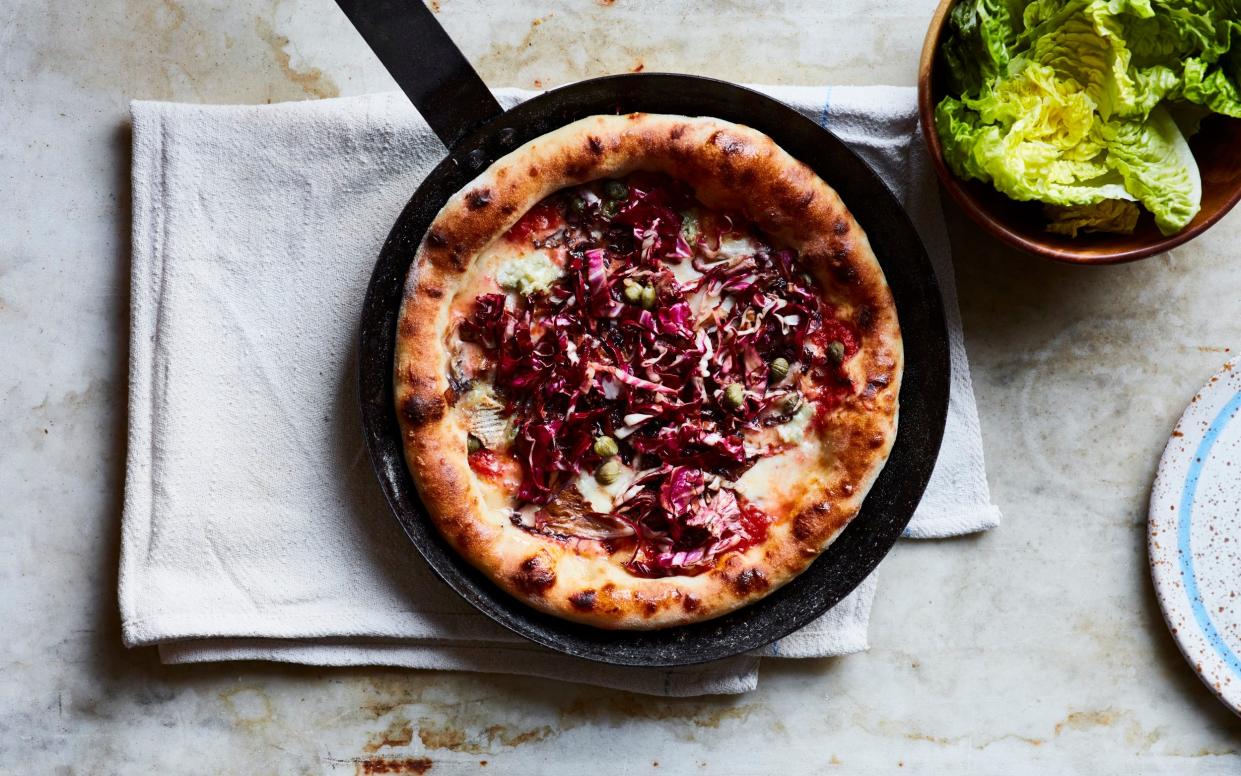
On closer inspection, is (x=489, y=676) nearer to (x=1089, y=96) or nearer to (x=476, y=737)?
(x=476, y=737)

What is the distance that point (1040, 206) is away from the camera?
403 centimetres

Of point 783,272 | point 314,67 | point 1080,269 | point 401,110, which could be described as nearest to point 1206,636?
point 1080,269

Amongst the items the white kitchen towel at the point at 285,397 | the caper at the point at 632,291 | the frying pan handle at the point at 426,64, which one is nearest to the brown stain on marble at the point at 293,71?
the white kitchen towel at the point at 285,397

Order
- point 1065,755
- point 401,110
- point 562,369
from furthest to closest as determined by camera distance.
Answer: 1. point 1065,755
2. point 401,110
3. point 562,369

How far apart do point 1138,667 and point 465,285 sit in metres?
3.43

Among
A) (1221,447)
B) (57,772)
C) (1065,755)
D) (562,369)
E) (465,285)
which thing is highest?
(465,285)

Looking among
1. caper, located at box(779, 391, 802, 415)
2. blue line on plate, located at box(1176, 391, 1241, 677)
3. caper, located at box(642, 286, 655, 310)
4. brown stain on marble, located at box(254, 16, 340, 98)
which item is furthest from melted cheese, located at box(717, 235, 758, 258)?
blue line on plate, located at box(1176, 391, 1241, 677)

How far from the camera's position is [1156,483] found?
14.2 ft

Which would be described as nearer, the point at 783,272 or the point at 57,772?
the point at 783,272

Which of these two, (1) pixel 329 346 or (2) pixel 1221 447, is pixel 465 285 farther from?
(2) pixel 1221 447

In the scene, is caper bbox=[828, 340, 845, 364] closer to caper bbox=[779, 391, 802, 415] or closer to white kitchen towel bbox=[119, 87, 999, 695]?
caper bbox=[779, 391, 802, 415]

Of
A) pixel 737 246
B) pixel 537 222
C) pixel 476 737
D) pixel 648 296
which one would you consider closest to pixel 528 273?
pixel 537 222

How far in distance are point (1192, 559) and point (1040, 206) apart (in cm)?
171

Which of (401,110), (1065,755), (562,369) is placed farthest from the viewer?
(1065,755)
